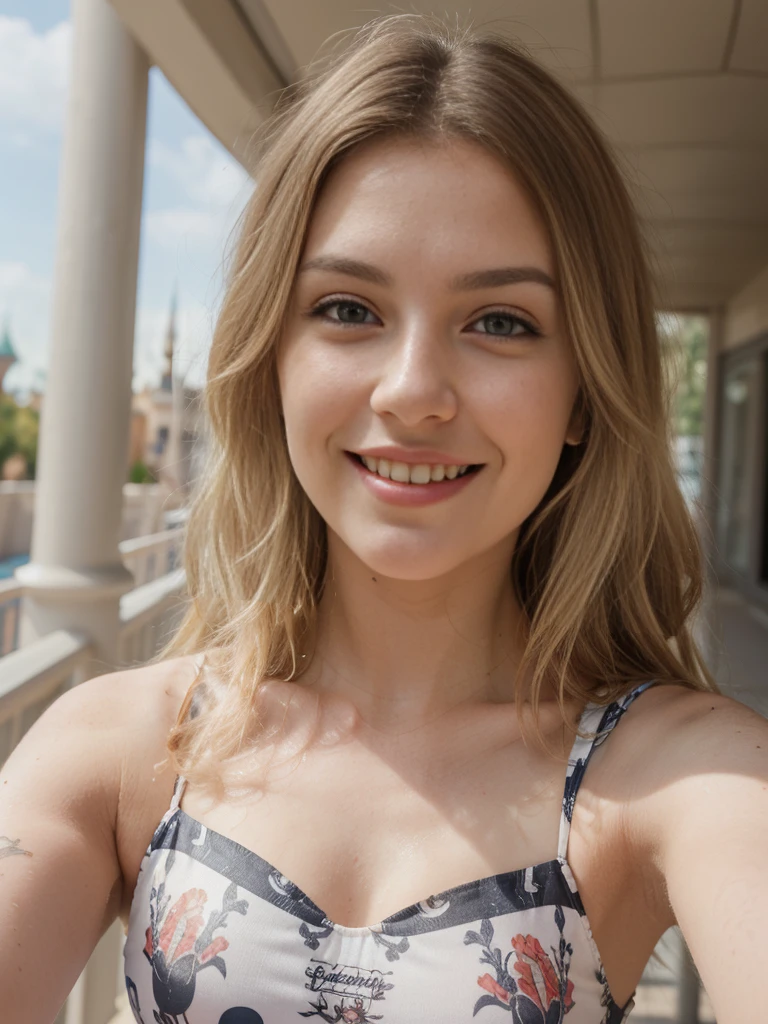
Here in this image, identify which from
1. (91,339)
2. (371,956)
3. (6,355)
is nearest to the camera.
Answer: (371,956)

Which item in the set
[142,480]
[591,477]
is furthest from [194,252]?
[142,480]

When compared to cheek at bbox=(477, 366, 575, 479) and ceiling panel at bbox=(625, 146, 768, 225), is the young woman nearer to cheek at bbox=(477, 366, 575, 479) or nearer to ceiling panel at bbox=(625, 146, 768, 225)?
cheek at bbox=(477, 366, 575, 479)

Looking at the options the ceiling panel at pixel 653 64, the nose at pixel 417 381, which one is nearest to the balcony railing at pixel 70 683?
the nose at pixel 417 381

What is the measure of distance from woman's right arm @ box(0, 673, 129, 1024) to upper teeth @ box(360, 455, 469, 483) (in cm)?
49

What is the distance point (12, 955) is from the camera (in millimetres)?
961

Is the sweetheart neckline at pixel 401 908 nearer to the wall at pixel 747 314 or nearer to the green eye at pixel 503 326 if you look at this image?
the green eye at pixel 503 326

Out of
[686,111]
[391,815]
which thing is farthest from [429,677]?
[686,111]

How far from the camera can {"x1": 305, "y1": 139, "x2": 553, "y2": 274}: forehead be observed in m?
1.11

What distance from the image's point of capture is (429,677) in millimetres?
1305

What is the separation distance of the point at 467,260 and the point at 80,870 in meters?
0.85

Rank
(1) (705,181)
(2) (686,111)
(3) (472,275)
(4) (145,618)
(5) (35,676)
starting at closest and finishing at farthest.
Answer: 1. (3) (472,275)
2. (5) (35,676)
3. (4) (145,618)
4. (2) (686,111)
5. (1) (705,181)

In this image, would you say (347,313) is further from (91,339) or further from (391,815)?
(91,339)

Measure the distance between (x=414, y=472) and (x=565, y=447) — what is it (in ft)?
1.12

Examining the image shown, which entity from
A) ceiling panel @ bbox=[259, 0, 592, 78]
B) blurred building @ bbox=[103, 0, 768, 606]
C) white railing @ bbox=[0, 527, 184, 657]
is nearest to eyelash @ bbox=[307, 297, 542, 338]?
blurred building @ bbox=[103, 0, 768, 606]
